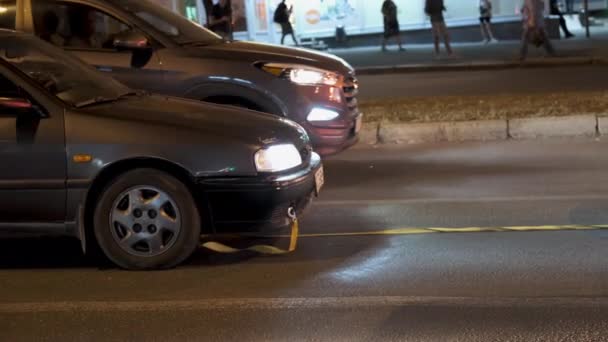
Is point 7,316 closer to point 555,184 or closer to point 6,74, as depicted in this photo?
point 6,74

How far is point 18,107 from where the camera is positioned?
601 centimetres

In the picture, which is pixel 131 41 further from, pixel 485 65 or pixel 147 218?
pixel 485 65

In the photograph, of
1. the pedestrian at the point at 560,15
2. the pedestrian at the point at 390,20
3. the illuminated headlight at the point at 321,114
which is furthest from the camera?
the pedestrian at the point at 560,15

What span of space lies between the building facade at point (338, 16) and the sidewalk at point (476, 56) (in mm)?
943

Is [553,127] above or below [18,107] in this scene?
below

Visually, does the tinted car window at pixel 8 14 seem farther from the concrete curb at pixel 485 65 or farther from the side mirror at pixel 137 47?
the concrete curb at pixel 485 65

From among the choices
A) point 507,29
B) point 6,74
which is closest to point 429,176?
point 6,74

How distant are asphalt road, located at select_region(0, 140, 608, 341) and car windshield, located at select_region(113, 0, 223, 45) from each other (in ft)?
7.15

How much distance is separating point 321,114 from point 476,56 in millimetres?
13830

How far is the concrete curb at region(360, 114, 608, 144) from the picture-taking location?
10.8 m

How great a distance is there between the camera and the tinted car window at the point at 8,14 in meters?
8.77

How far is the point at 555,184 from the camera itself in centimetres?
846

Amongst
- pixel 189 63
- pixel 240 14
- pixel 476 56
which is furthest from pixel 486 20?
pixel 189 63

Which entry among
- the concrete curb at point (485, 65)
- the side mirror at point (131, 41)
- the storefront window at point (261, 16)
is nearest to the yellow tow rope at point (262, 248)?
the side mirror at point (131, 41)
